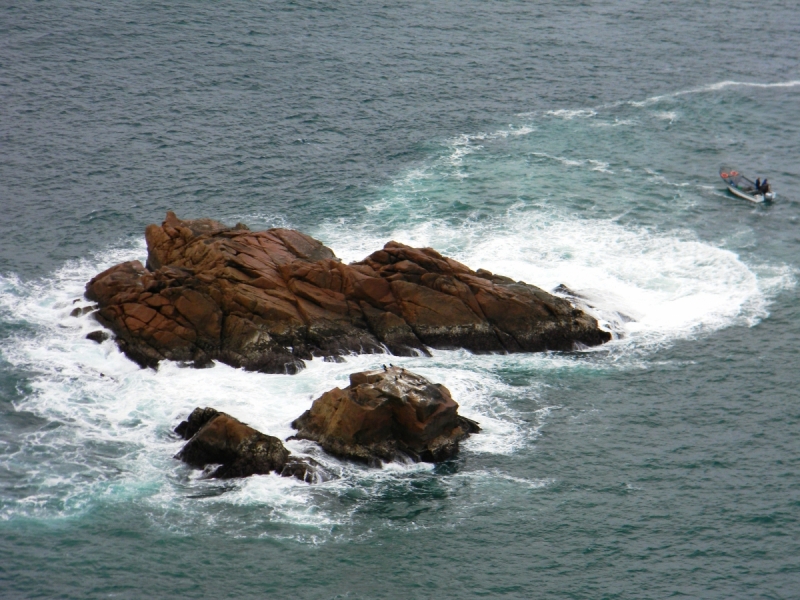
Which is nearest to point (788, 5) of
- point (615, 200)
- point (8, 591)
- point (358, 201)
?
point (615, 200)

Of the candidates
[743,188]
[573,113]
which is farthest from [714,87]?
[743,188]

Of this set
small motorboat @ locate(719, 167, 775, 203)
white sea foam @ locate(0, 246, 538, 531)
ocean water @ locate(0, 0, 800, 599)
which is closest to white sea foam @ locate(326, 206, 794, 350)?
ocean water @ locate(0, 0, 800, 599)

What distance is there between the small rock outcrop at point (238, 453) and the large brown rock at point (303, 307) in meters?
10.1

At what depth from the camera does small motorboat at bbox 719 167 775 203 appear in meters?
106

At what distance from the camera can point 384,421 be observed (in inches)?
2790

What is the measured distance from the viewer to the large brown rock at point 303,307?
3130 inches

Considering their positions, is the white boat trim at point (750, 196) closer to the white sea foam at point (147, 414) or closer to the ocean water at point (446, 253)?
the ocean water at point (446, 253)

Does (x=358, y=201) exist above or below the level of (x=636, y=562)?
above

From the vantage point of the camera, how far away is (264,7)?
469ft

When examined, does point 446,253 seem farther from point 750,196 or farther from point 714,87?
point 714,87

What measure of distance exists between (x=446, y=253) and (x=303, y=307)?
62.1ft

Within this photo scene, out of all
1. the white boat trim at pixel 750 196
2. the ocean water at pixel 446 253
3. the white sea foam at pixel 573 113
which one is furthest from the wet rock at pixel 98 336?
the white boat trim at pixel 750 196

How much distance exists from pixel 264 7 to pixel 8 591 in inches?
3930

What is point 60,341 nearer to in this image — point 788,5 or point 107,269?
point 107,269
